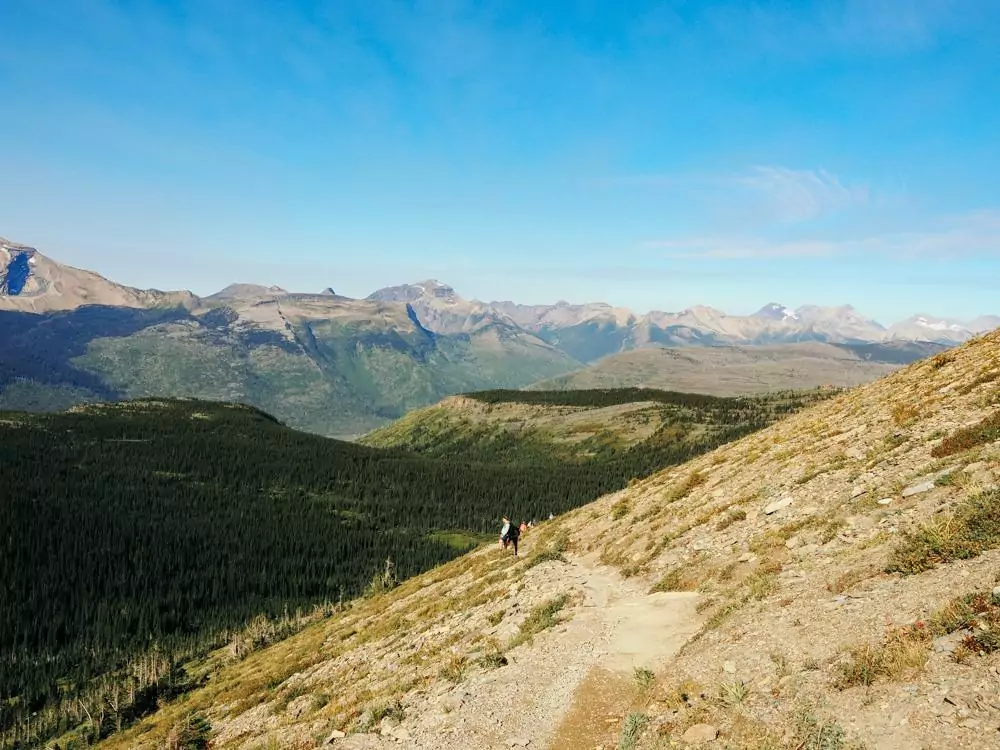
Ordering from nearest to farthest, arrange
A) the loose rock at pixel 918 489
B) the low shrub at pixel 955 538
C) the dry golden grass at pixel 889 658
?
the dry golden grass at pixel 889 658 → the low shrub at pixel 955 538 → the loose rock at pixel 918 489

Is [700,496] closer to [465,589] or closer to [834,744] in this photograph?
[465,589]

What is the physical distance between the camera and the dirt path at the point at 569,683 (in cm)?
1775

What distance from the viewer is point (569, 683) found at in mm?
19859

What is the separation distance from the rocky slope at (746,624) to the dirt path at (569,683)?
9 cm

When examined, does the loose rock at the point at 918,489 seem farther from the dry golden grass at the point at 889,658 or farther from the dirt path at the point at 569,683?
the dry golden grass at the point at 889,658

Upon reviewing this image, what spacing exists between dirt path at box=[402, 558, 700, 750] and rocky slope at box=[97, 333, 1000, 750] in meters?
0.09

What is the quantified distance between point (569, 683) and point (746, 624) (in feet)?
21.0

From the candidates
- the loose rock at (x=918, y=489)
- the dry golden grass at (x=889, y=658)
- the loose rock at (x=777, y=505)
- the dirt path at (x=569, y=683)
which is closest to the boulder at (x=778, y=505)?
the loose rock at (x=777, y=505)

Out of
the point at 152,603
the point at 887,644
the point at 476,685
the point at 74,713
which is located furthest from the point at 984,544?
the point at 152,603

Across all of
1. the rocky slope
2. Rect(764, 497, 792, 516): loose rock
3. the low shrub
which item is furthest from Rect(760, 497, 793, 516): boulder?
the low shrub

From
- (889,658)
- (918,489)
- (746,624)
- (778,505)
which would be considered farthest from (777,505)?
(889,658)

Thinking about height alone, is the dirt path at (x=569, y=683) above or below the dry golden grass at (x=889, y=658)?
below

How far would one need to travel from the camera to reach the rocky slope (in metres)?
13.2

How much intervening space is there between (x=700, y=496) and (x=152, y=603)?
586 ft
